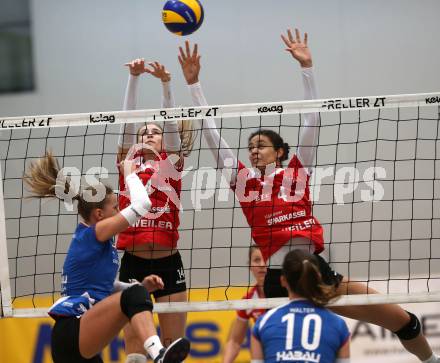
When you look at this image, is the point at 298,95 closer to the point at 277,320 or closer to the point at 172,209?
the point at 172,209

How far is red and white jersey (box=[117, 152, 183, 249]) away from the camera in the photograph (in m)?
5.59

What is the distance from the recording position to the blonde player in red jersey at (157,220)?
557 cm

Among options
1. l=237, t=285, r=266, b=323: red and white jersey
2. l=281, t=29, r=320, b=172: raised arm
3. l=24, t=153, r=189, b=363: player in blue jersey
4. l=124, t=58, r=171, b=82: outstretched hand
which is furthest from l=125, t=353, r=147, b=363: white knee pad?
l=124, t=58, r=171, b=82: outstretched hand

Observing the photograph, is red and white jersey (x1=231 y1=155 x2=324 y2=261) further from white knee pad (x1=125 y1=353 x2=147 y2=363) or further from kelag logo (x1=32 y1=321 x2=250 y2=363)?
kelag logo (x1=32 y1=321 x2=250 y2=363)

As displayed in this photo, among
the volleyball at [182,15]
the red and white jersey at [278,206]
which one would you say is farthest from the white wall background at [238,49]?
the red and white jersey at [278,206]

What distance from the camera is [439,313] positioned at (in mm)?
8148

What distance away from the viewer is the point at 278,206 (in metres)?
5.37

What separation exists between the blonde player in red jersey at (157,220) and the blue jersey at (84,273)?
756 mm

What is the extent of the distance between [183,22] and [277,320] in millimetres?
2731

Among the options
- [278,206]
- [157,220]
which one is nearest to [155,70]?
[157,220]

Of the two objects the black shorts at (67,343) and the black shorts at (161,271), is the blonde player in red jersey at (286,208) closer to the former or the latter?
the black shorts at (161,271)

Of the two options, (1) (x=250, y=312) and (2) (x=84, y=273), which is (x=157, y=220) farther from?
(1) (x=250, y=312)

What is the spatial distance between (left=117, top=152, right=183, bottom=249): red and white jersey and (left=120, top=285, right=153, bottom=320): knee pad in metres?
1.10

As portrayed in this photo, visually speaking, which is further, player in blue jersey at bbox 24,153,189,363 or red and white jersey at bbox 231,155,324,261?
red and white jersey at bbox 231,155,324,261
